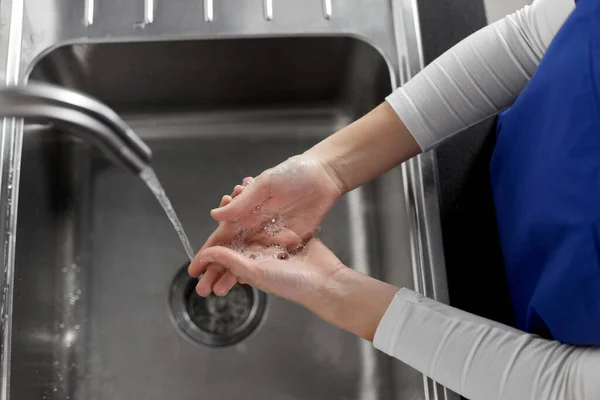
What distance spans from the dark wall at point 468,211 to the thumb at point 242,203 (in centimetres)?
24

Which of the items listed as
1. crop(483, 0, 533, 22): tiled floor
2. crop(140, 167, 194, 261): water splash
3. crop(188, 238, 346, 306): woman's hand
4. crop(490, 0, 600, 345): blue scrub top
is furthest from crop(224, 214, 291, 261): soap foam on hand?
crop(483, 0, 533, 22): tiled floor

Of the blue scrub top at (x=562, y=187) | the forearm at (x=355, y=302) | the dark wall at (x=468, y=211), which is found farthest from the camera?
the dark wall at (x=468, y=211)

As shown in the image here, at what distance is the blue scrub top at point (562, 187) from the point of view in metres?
0.44

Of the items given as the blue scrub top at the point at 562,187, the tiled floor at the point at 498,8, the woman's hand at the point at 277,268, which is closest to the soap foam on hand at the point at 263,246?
the woman's hand at the point at 277,268

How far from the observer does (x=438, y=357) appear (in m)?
0.51

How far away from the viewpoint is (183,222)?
2.62 ft

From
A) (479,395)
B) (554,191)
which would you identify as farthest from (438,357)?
(554,191)

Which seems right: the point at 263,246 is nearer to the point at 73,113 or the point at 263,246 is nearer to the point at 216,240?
the point at 216,240

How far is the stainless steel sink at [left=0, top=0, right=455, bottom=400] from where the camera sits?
2.29 ft

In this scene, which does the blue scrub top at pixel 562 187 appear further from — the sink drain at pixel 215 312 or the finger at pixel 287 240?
the sink drain at pixel 215 312

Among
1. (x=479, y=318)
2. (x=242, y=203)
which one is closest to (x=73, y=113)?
(x=242, y=203)

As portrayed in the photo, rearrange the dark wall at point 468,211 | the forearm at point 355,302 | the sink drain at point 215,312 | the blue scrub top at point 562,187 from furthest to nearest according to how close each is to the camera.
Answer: the sink drain at point 215,312
the dark wall at point 468,211
the forearm at point 355,302
the blue scrub top at point 562,187

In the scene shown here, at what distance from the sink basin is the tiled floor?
0.65 feet

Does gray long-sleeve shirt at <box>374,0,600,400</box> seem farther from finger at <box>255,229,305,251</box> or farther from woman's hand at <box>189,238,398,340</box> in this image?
finger at <box>255,229,305,251</box>
